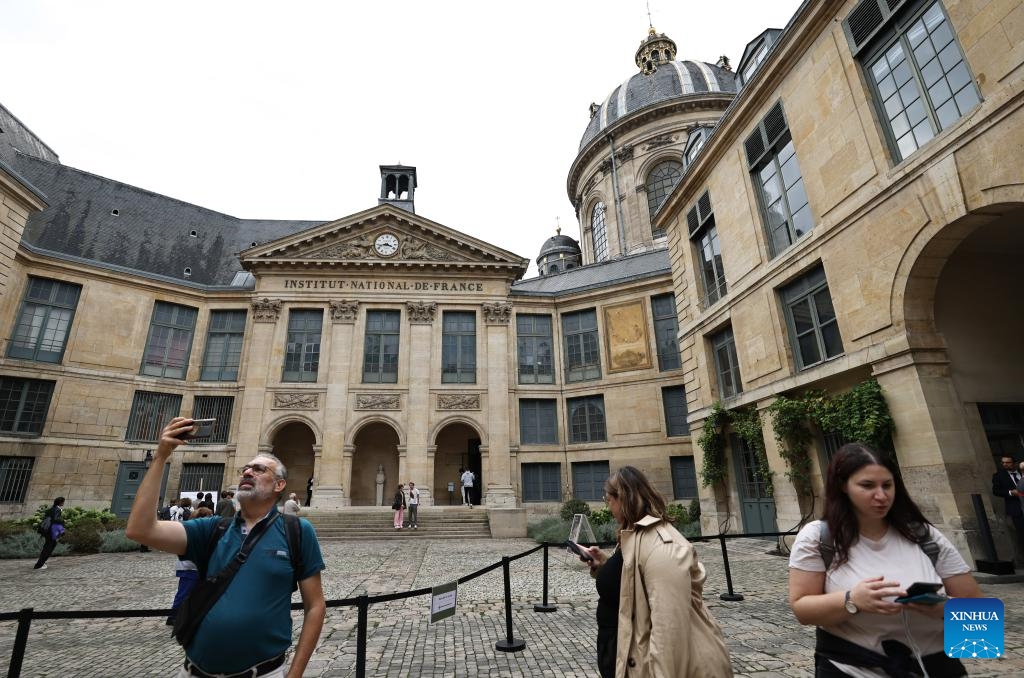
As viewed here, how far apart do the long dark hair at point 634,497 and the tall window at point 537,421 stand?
20.5m

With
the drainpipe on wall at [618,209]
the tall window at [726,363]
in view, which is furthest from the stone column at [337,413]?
the drainpipe on wall at [618,209]

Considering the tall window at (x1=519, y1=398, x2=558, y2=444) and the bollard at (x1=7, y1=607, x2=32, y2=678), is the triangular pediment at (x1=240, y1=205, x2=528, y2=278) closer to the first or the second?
the tall window at (x1=519, y1=398, x2=558, y2=444)

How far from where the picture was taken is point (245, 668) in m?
2.21

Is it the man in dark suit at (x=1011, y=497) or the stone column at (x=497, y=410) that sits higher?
the stone column at (x=497, y=410)

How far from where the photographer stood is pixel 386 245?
2431 cm

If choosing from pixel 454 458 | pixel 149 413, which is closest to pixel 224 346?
pixel 149 413

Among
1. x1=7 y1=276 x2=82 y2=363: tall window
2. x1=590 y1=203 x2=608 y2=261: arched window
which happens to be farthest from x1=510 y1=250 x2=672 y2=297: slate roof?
x1=7 y1=276 x2=82 y2=363: tall window

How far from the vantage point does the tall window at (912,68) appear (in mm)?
7703

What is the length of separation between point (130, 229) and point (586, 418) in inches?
937

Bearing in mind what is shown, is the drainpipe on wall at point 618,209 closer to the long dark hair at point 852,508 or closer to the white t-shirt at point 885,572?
the long dark hair at point 852,508

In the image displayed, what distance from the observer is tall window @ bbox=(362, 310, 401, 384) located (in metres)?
22.7

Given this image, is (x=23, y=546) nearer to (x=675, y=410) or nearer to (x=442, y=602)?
(x=442, y=602)

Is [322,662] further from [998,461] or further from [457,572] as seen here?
[998,461]

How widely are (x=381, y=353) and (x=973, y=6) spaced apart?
823 inches
